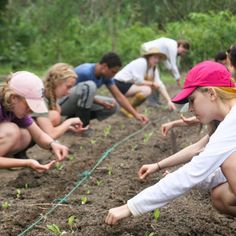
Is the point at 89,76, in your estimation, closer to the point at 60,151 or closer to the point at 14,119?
the point at 14,119

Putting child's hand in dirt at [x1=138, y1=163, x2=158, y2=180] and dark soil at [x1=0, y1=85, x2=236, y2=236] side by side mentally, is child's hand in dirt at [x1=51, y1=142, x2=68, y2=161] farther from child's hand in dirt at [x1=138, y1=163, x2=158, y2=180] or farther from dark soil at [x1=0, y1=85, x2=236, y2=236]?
child's hand in dirt at [x1=138, y1=163, x2=158, y2=180]

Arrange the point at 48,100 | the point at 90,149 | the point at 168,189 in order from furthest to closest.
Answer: the point at 90,149 → the point at 48,100 → the point at 168,189

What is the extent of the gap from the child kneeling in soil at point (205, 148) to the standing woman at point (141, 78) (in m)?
4.83

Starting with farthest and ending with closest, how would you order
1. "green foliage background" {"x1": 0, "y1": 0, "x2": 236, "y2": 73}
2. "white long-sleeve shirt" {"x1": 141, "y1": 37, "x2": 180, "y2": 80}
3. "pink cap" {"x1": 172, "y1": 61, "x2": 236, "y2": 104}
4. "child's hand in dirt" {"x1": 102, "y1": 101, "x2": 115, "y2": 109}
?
"green foliage background" {"x1": 0, "y1": 0, "x2": 236, "y2": 73}, "white long-sleeve shirt" {"x1": 141, "y1": 37, "x2": 180, "y2": 80}, "child's hand in dirt" {"x1": 102, "y1": 101, "x2": 115, "y2": 109}, "pink cap" {"x1": 172, "y1": 61, "x2": 236, "y2": 104}

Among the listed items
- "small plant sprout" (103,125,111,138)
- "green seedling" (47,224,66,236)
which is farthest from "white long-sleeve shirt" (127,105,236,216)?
"small plant sprout" (103,125,111,138)

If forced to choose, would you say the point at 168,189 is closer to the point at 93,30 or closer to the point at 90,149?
the point at 90,149

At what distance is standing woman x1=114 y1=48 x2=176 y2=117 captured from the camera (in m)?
7.81

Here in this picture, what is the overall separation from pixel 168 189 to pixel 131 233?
0.65 m

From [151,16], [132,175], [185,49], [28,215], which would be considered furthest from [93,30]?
[28,215]

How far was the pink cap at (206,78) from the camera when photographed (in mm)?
2701

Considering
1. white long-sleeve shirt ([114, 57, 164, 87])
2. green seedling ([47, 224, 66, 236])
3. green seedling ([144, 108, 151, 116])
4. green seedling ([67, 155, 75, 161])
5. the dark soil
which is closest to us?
green seedling ([47, 224, 66, 236])

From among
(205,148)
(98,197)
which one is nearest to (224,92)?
(205,148)

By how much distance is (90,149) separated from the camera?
5949 mm

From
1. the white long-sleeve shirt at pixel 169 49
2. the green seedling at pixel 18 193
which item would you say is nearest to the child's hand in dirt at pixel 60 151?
the green seedling at pixel 18 193
